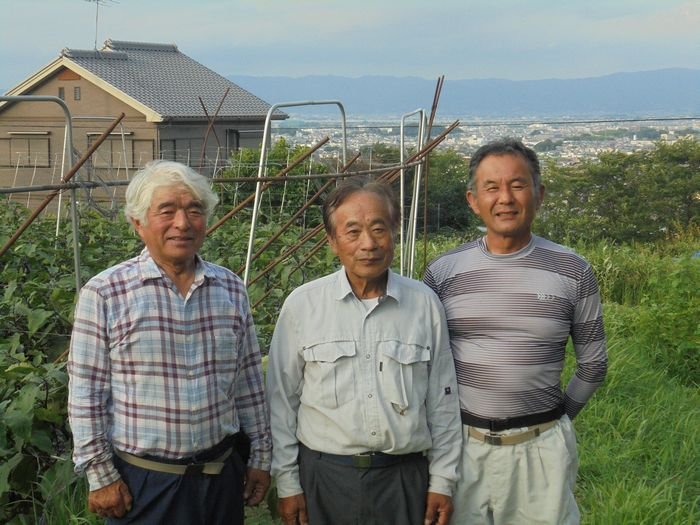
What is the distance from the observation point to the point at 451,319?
2361mm

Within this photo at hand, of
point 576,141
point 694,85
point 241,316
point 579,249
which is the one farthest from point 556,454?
point 694,85

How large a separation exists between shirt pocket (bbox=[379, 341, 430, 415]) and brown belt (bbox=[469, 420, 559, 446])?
210mm

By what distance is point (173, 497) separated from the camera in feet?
6.95

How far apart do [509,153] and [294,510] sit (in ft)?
3.29

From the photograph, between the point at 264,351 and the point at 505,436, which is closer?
the point at 505,436

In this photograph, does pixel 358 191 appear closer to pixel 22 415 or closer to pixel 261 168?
pixel 22 415

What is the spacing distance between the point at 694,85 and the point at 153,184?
688 feet

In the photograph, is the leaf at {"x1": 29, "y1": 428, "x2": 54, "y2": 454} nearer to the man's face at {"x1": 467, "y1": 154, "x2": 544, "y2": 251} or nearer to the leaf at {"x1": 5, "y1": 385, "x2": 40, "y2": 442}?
the leaf at {"x1": 5, "y1": 385, "x2": 40, "y2": 442}

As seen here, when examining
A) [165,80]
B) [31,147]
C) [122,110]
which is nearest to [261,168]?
[122,110]

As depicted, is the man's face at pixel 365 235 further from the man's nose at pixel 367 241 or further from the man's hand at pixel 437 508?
the man's hand at pixel 437 508

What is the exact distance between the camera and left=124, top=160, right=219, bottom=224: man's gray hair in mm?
2109

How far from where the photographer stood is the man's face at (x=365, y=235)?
7.12 feet

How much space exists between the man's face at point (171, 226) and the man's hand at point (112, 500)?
51 centimetres

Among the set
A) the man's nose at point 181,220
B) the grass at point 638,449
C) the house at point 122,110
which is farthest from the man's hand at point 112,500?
the house at point 122,110
